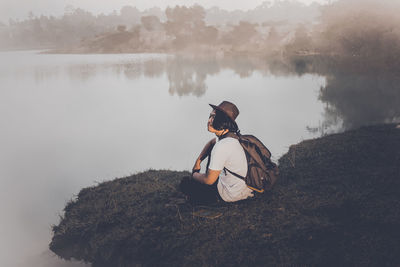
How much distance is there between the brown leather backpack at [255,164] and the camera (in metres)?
5.51

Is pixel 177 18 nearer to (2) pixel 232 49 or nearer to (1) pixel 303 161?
(2) pixel 232 49

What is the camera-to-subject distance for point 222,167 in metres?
5.37

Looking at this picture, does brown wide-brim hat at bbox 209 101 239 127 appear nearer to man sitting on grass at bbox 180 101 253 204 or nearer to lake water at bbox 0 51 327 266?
man sitting on grass at bbox 180 101 253 204

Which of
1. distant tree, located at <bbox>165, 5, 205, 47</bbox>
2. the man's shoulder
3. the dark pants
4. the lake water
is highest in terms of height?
distant tree, located at <bbox>165, 5, 205, 47</bbox>

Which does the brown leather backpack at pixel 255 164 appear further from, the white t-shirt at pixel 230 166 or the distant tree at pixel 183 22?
the distant tree at pixel 183 22

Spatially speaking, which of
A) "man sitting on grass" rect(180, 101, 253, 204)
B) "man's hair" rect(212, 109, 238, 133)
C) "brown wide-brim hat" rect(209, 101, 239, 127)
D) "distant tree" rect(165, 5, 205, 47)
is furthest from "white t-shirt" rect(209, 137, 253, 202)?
"distant tree" rect(165, 5, 205, 47)

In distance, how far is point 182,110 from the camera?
35.0 meters

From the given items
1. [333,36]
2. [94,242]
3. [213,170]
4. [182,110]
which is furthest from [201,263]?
[333,36]

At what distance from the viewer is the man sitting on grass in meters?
5.27

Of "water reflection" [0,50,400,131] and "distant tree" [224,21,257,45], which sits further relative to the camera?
"distant tree" [224,21,257,45]

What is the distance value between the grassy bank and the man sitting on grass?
1.38ft

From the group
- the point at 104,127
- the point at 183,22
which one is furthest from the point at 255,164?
the point at 183,22

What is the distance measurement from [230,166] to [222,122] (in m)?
0.80

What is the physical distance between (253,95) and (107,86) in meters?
23.7
